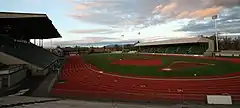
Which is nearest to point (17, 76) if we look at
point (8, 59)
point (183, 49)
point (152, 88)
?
point (8, 59)

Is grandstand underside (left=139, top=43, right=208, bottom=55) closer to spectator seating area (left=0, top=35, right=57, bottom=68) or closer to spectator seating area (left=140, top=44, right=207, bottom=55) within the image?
spectator seating area (left=140, top=44, right=207, bottom=55)

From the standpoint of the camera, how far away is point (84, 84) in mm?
17844

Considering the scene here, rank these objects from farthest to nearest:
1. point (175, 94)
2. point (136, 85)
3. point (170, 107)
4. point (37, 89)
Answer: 1. point (136, 85)
2. point (37, 89)
3. point (175, 94)
4. point (170, 107)

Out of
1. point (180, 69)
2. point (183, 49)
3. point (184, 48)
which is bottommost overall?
point (180, 69)

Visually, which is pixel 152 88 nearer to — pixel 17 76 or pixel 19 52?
pixel 17 76

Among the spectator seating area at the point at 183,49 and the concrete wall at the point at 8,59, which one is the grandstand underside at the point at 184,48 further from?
the concrete wall at the point at 8,59

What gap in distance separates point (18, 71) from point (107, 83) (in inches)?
269

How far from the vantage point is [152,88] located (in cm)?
1608

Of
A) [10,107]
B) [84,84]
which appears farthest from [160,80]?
[10,107]

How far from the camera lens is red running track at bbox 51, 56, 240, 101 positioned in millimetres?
14148

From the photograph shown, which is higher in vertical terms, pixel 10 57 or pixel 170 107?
pixel 10 57

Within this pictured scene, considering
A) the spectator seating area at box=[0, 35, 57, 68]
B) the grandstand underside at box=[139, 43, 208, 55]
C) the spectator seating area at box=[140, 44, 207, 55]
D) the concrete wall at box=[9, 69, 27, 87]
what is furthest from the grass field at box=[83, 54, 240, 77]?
the spectator seating area at box=[140, 44, 207, 55]

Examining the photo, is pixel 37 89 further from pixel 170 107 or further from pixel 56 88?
pixel 170 107

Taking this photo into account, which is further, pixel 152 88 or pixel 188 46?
pixel 188 46
